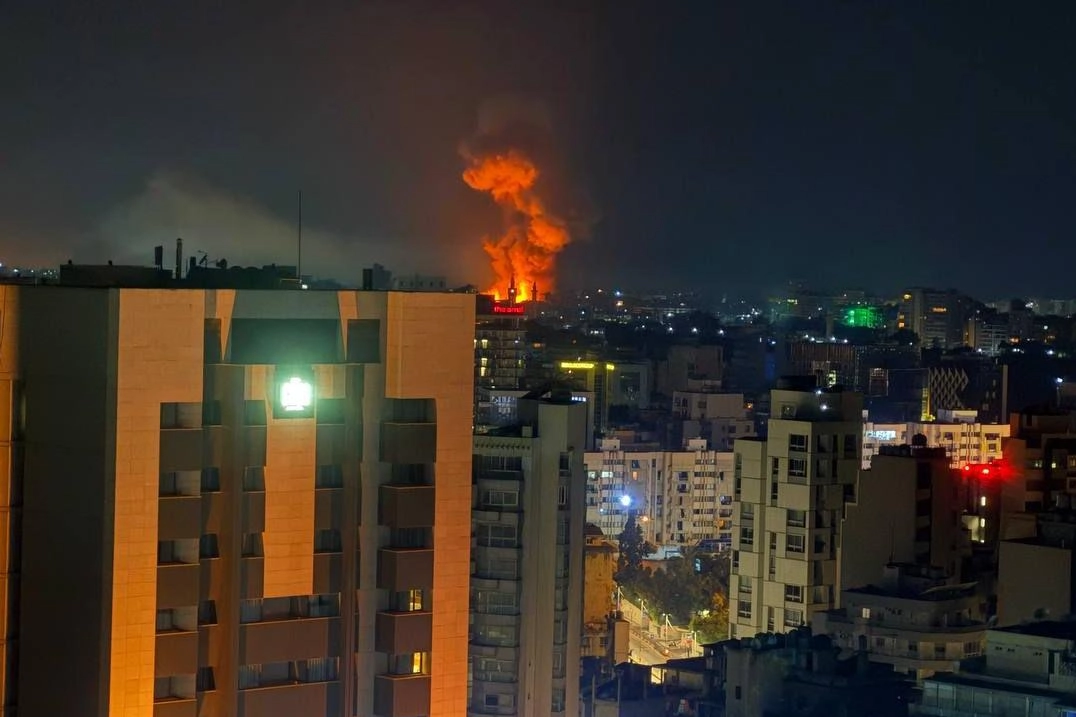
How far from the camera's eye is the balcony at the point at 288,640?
624cm

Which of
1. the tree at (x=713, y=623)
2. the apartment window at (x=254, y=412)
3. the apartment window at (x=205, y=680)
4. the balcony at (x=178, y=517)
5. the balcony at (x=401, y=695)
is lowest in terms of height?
the tree at (x=713, y=623)

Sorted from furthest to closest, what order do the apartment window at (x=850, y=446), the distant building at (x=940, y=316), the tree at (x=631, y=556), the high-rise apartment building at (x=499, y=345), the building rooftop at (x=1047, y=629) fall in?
1. the distant building at (x=940, y=316)
2. the high-rise apartment building at (x=499, y=345)
3. the tree at (x=631, y=556)
4. the apartment window at (x=850, y=446)
5. the building rooftop at (x=1047, y=629)

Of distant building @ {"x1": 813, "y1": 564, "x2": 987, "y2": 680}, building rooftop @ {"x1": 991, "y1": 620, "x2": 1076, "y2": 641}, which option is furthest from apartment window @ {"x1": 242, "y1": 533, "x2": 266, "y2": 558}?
distant building @ {"x1": 813, "y1": 564, "x2": 987, "y2": 680}

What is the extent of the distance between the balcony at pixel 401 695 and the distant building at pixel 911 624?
28.3ft

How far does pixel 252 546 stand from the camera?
6.29 m

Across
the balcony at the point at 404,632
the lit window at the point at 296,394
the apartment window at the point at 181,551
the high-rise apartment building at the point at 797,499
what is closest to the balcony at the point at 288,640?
the balcony at the point at 404,632

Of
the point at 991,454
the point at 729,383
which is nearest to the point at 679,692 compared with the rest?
the point at 991,454

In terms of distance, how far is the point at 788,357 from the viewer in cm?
4959

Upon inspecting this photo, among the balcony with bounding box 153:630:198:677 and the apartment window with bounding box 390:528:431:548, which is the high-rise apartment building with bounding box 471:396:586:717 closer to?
the apartment window with bounding box 390:528:431:548

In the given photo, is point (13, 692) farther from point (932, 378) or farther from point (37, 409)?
point (932, 378)

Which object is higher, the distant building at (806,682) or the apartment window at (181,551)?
the apartment window at (181,551)

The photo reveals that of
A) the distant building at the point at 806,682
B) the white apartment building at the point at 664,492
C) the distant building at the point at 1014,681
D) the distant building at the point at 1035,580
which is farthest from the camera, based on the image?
the white apartment building at the point at 664,492

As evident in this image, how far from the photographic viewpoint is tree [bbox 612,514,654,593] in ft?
83.8

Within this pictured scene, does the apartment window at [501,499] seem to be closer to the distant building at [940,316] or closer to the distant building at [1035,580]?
the distant building at [1035,580]
